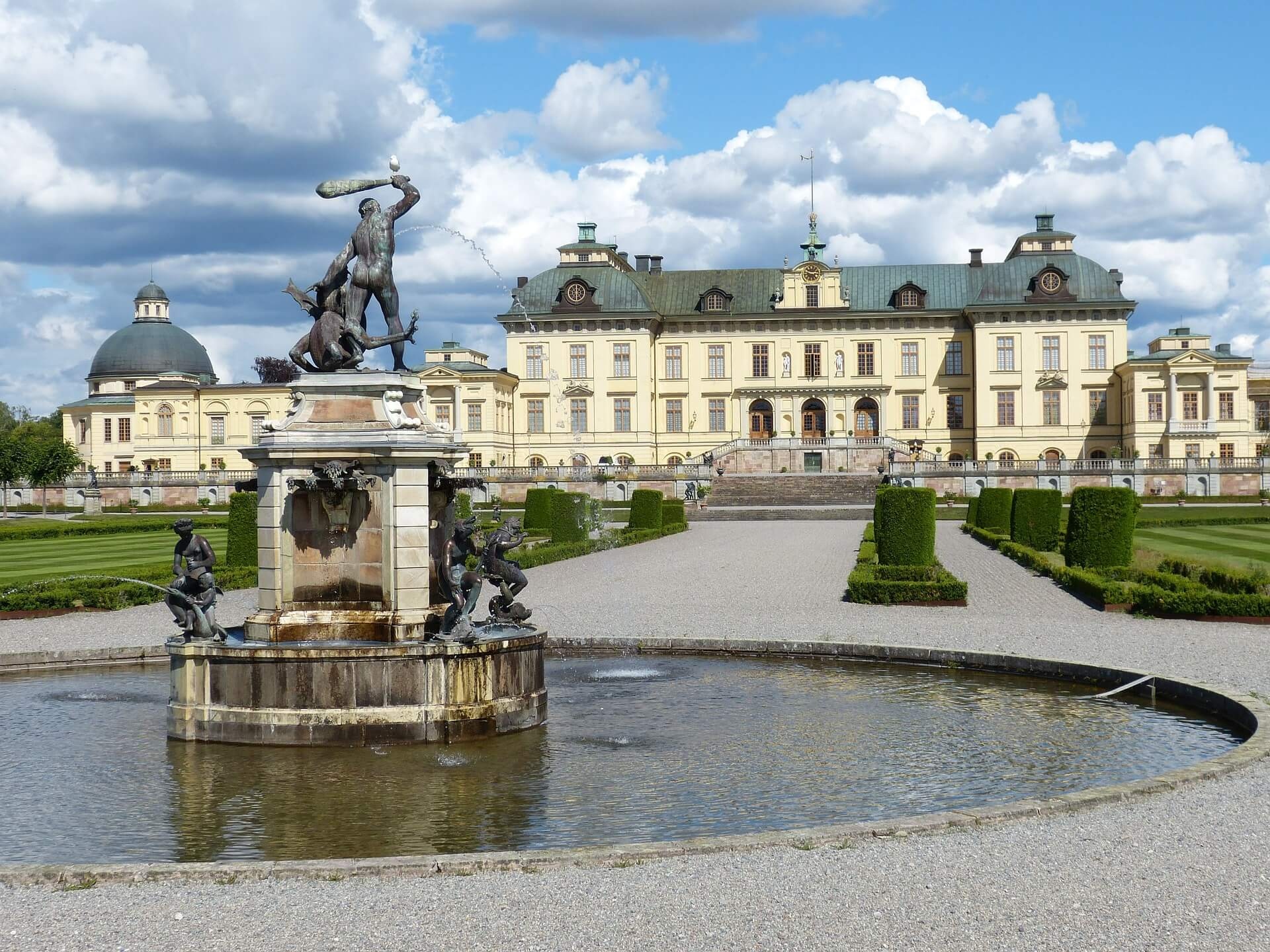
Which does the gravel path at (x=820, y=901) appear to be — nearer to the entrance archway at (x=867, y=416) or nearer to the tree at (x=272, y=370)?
the entrance archway at (x=867, y=416)

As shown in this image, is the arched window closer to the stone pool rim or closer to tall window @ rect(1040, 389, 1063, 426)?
tall window @ rect(1040, 389, 1063, 426)

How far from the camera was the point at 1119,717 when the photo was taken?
12797 mm

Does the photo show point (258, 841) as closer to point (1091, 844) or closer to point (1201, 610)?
point (1091, 844)

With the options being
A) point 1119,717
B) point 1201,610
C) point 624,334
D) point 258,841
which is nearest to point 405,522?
point 258,841

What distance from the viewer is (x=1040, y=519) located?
107 feet

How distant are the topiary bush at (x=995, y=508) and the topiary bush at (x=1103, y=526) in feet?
43.4

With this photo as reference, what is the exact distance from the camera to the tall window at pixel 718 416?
75812 mm

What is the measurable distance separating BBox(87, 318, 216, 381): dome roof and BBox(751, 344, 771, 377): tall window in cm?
3968

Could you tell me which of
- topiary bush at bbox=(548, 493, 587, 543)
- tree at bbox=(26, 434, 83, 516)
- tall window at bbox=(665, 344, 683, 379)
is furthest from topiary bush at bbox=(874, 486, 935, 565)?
tree at bbox=(26, 434, 83, 516)

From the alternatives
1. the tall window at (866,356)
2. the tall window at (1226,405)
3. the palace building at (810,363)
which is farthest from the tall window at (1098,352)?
the tall window at (866,356)

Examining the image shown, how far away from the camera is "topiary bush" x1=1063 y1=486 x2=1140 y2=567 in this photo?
24625 mm

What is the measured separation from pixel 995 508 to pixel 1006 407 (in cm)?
3491

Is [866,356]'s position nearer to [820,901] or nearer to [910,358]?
[910,358]

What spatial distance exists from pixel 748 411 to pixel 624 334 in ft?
27.6
